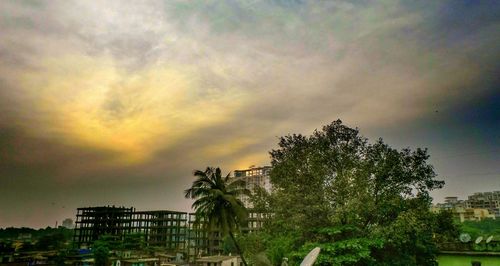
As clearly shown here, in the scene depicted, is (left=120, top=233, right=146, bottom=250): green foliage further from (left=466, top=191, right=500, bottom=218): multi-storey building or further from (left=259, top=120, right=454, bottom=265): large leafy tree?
(left=466, top=191, right=500, bottom=218): multi-storey building

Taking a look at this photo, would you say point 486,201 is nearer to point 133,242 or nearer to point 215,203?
point 133,242

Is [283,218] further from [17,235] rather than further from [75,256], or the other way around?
[17,235]

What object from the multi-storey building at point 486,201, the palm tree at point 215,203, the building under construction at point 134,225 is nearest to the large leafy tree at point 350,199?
the palm tree at point 215,203

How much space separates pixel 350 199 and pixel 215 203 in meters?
11.5


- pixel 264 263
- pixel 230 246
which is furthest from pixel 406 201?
pixel 230 246

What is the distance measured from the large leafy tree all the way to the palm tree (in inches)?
127

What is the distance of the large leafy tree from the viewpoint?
23.4 metres

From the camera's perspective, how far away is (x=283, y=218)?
26.7 metres

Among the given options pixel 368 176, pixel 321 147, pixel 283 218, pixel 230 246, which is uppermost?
pixel 321 147

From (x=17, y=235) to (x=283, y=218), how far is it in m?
114

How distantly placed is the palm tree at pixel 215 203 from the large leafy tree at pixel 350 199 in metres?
3.23

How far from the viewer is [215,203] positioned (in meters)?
29.3

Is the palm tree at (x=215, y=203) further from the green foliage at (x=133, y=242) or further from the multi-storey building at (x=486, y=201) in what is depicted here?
the multi-storey building at (x=486, y=201)

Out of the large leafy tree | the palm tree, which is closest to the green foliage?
the palm tree
